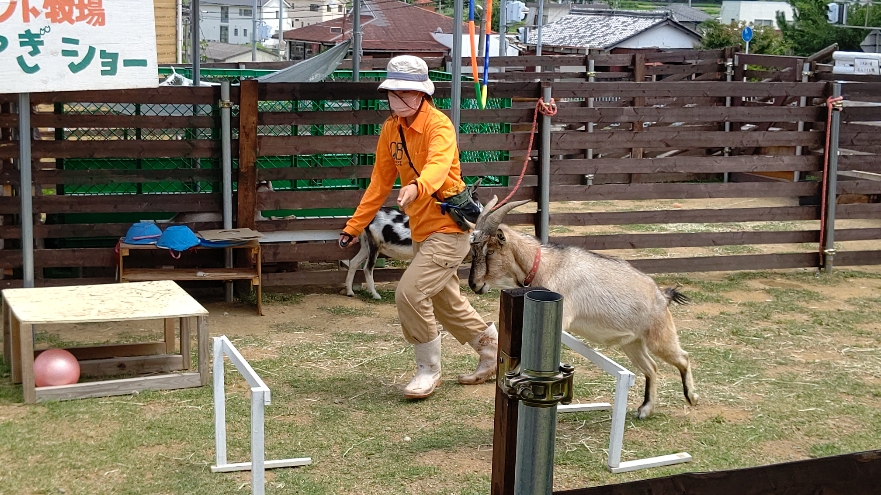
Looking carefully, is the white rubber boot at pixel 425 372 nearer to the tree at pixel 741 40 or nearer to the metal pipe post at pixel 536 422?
the metal pipe post at pixel 536 422

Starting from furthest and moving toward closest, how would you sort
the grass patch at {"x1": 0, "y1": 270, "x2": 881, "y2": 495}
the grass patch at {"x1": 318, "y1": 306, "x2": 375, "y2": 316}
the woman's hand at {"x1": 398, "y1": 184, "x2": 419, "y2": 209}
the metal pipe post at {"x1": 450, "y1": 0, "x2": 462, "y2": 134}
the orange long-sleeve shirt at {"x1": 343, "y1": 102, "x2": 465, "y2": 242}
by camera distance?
the grass patch at {"x1": 318, "y1": 306, "x2": 375, "y2": 316}
the metal pipe post at {"x1": 450, "y1": 0, "x2": 462, "y2": 134}
the orange long-sleeve shirt at {"x1": 343, "y1": 102, "x2": 465, "y2": 242}
the woman's hand at {"x1": 398, "y1": 184, "x2": 419, "y2": 209}
the grass patch at {"x1": 0, "y1": 270, "x2": 881, "y2": 495}

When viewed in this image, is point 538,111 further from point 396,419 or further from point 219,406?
point 219,406

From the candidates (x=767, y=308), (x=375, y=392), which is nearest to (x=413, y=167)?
(x=375, y=392)

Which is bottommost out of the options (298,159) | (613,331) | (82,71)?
(613,331)

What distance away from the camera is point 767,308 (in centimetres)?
897

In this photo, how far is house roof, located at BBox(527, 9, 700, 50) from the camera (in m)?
40.3

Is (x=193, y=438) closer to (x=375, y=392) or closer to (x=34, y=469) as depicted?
(x=34, y=469)

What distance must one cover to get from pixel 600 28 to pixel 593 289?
125 feet

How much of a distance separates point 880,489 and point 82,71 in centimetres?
530

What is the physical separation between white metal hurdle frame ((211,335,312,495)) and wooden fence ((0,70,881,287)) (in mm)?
3731

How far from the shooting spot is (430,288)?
601 centimetres

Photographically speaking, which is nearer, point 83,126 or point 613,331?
point 613,331

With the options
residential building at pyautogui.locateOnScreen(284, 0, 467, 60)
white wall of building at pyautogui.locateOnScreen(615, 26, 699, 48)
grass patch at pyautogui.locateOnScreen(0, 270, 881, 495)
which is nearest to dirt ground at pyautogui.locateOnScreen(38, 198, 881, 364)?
Result: grass patch at pyautogui.locateOnScreen(0, 270, 881, 495)

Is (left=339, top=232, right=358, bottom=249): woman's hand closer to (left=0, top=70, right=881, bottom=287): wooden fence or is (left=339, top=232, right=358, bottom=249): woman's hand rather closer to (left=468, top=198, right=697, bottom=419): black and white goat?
(left=468, top=198, right=697, bottom=419): black and white goat
